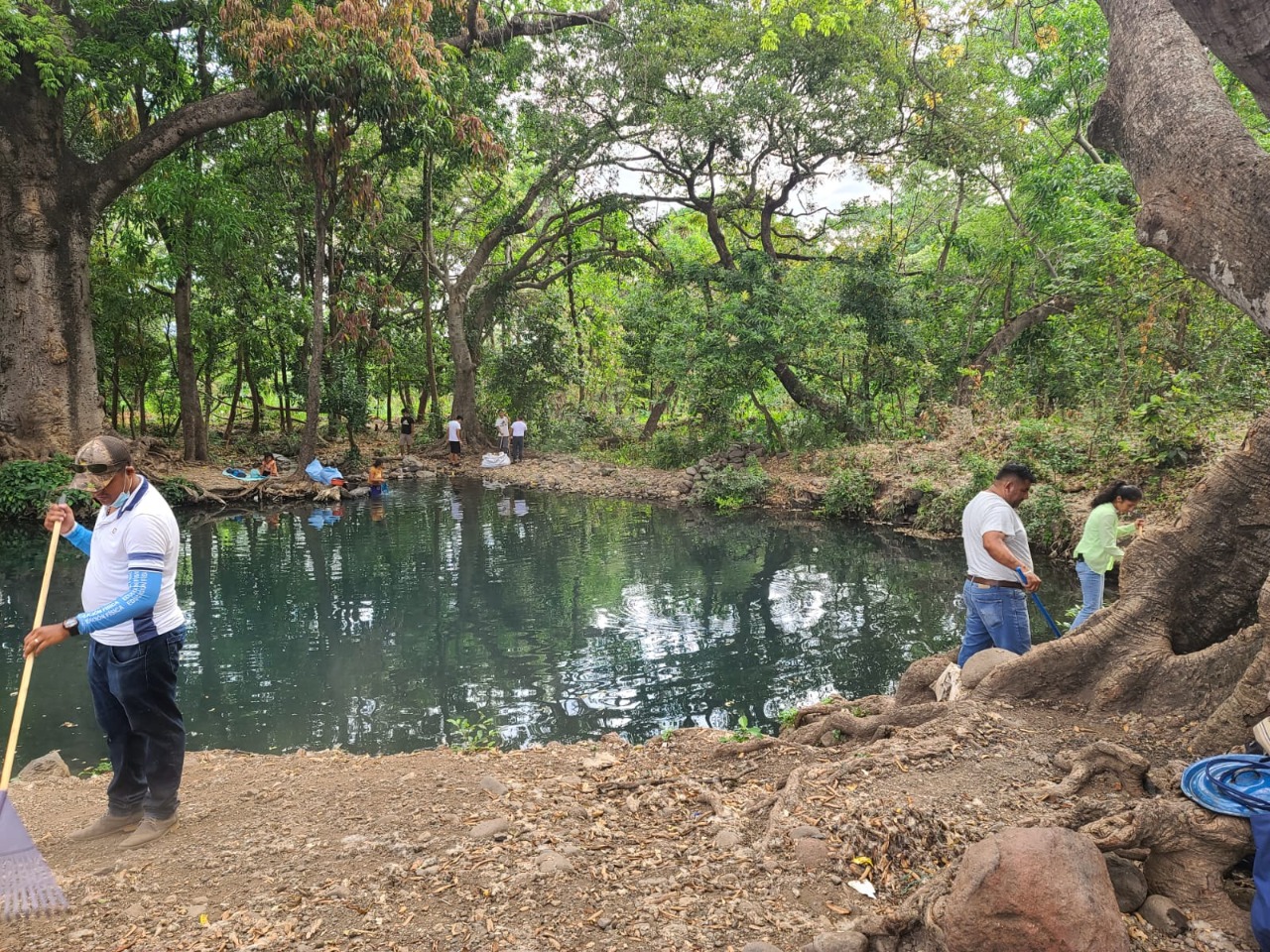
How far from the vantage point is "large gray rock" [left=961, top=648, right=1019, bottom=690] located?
4.55 m

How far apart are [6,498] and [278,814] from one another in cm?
1349

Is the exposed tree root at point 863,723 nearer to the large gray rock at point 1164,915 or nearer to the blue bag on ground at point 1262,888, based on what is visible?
the large gray rock at point 1164,915

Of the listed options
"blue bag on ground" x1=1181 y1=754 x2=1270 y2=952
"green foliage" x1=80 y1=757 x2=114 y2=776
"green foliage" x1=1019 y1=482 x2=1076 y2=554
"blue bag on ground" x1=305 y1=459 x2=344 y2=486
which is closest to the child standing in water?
"blue bag on ground" x1=305 y1=459 x2=344 y2=486

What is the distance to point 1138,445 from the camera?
11.2 metres

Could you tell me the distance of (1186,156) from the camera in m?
2.96

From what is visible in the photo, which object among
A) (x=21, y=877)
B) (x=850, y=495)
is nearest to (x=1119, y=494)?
(x=21, y=877)

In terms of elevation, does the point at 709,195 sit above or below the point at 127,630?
above

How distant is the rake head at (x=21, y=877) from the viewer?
2848mm

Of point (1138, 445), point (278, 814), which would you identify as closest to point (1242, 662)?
point (278, 814)

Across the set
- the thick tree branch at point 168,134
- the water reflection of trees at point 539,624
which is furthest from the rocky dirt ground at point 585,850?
the thick tree branch at point 168,134

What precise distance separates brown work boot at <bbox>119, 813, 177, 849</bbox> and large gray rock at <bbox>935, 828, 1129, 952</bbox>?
3.37 metres

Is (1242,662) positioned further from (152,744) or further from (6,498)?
(6,498)

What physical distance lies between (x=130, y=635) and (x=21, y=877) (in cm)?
97

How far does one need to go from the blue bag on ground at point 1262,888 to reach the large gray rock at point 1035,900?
0.35 m
